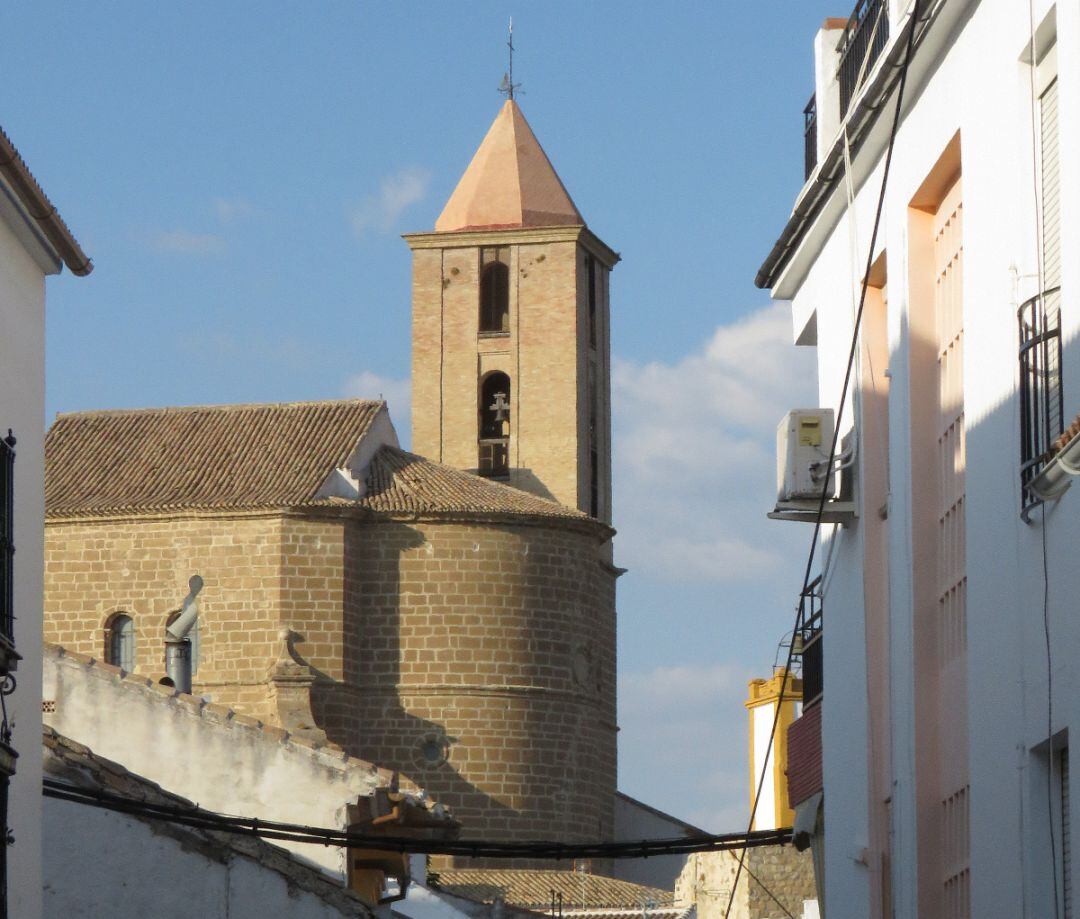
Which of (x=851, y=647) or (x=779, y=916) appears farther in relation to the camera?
(x=779, y=916)

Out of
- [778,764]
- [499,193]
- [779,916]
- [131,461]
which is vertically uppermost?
[499,193]

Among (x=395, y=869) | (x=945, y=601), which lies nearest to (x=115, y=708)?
(x=395, y=869)

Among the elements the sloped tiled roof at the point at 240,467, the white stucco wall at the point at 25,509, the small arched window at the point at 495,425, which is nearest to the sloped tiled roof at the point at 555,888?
the sloped tiled roof at the point at 240,467

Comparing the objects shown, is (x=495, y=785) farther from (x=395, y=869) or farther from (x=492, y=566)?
(x=395, y=869)

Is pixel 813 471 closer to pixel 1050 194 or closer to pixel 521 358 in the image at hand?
pixel 1050 194

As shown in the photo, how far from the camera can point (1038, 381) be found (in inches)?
376

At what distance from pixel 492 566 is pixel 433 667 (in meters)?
2.01

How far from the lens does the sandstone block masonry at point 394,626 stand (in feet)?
130

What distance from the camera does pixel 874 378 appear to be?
13227 mm

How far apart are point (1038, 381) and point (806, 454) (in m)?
3.99

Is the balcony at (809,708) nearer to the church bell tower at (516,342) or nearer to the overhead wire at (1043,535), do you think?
the overhead wire at (1043,535)

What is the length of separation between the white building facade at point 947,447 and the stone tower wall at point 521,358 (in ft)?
119

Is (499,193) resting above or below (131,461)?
above

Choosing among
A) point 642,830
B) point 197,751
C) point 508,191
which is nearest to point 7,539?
point 197,751
